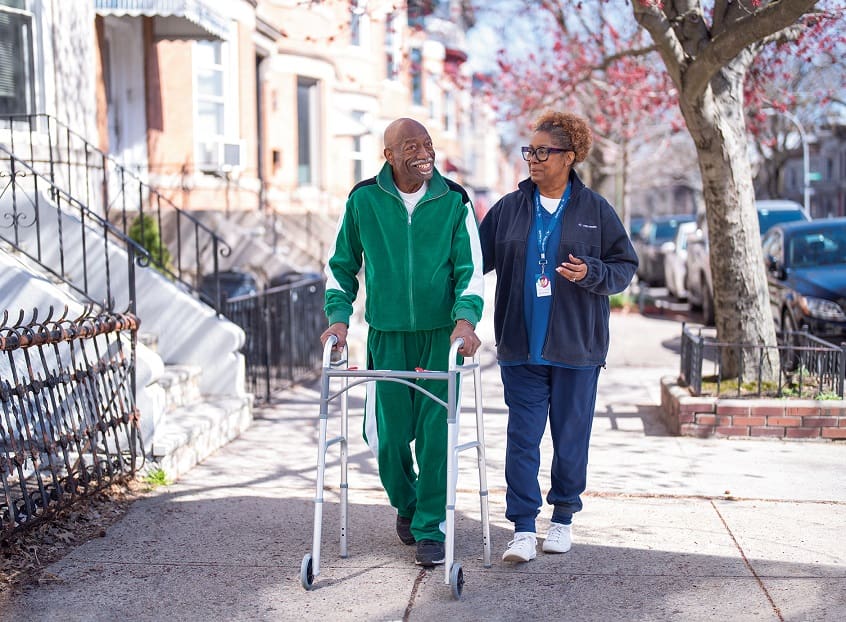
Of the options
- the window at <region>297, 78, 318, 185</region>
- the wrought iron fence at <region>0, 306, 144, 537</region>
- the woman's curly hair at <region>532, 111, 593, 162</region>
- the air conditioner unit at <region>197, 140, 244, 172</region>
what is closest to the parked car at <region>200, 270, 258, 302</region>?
the air conditioner unit at <region>197, 140, 244, 172</region>

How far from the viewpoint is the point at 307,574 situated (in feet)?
14.6

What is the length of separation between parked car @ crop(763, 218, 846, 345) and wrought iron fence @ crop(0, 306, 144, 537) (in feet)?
22.3

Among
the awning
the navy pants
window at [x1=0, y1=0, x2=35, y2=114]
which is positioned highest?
the awning

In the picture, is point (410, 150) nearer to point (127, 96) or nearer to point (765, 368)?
point (765, 368)

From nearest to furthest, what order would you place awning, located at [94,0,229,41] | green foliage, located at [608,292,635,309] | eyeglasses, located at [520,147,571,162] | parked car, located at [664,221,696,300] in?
1. eyeglasses, located at [520,147,571,162]
2. awning, located at [94,0,229,41]
3. green foliage, located at [608,292,635,309]
4. parked car, located at [664,221,696,300]

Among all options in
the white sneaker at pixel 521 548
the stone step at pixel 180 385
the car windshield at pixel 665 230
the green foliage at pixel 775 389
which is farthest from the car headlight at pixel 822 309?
the car windshield at pixel 665 230

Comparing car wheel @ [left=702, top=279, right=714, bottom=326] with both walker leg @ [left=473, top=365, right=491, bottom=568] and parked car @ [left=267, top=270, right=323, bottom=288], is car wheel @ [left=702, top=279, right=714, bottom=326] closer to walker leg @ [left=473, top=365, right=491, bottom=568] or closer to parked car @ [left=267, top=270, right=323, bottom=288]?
parked car @ [left=267, top=270, right=323, bottom=288]

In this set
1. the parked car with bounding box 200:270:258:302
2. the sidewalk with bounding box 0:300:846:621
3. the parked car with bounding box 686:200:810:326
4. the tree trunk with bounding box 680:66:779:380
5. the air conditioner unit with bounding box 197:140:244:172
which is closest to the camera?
Answer: the sidewalk with bounding box 0:300:846:621

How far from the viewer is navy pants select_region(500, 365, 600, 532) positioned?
16.0 ft

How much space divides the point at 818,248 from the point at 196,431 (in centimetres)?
790

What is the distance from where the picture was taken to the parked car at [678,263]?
66.1 feet

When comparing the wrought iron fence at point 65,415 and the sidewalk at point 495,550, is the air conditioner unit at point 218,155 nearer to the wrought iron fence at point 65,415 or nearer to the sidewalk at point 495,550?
the sidewalk at point 495,550

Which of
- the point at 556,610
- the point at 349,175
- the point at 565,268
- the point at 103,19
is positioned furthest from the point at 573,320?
the point at 349,175

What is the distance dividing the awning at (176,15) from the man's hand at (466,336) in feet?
28.1
